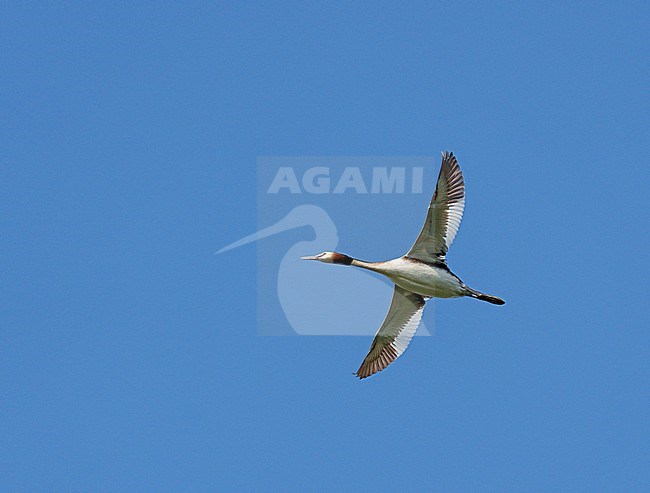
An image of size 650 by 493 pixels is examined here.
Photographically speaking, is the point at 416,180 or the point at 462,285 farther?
the point at 416,180

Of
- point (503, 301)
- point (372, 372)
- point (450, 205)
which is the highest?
point (450, 205)

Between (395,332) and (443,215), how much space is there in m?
3.67

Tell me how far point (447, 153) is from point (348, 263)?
3.22 meters

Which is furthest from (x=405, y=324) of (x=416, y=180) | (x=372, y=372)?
(x=416, y=180)

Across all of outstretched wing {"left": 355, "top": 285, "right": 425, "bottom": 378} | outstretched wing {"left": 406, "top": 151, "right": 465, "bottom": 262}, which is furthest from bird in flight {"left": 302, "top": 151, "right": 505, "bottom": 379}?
outstretched wing {"left": 355, "top": 285, "right": 425, "bottom": 378}

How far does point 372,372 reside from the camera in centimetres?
2731

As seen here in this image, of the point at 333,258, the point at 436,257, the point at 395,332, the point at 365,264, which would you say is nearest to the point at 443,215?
the point at 436,257

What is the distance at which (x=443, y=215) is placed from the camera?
24.8 meters

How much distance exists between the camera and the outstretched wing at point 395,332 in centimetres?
2664

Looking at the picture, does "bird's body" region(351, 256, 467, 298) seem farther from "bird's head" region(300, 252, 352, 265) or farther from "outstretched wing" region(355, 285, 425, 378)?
"outstretched wing" region(355, 285, 425, 378)

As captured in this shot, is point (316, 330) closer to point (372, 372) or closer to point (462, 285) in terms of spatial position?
point (372, 372)

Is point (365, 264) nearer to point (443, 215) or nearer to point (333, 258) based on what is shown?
point (333, 258)

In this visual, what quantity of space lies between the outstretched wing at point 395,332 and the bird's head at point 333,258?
1.72 meters

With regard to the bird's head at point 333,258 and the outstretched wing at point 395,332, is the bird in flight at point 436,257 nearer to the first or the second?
the bird's head at point 333,258
